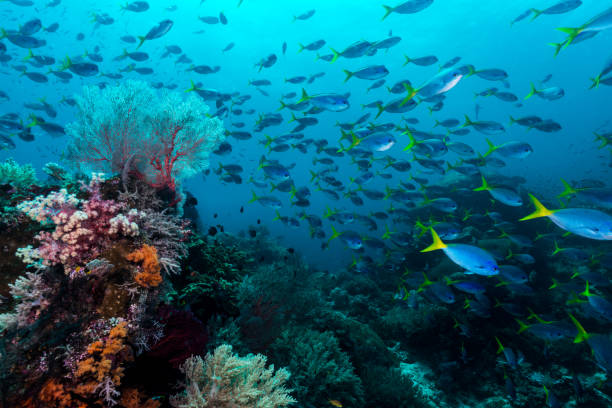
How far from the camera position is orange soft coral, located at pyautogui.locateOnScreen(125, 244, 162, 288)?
2.45 meters

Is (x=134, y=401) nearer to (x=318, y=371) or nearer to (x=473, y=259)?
(x=318, y=371)

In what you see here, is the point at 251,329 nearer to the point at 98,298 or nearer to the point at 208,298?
the point at 208,298

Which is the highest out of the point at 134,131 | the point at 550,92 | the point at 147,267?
the point at 134,131

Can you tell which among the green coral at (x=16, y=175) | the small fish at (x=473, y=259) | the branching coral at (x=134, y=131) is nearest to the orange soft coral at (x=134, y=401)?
the small fish at (x=473, y=259)

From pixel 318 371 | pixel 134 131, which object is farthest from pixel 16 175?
pixel 318 371

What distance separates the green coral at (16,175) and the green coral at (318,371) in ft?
15.9

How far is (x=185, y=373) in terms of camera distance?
234 cm

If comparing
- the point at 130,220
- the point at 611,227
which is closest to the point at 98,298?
the point at 130,220

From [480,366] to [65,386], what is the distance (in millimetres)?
7286

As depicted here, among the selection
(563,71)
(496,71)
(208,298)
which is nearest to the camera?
(208,298)

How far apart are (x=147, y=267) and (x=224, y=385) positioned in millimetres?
1301

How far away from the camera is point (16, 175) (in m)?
4.04

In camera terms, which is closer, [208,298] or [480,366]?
[208,298]

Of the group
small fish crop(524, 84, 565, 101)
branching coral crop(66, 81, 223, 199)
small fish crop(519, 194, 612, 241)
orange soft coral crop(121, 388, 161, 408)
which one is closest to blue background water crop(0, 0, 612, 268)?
small fish crop(524, 84, 565, 101)
